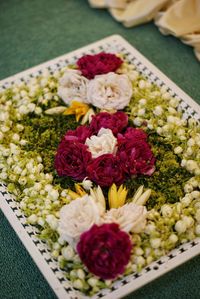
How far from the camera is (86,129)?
1.24m

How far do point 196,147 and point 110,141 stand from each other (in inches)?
9.3

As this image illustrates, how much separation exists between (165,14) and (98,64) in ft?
1.40

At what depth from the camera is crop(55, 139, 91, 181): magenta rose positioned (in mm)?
1142

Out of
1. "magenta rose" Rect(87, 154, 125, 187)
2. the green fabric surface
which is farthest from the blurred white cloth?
"magenta rose" Rect(87, 154, 125, 187)

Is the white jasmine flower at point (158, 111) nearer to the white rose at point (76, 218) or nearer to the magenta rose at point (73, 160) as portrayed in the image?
the magenta rose at point (73, 160)

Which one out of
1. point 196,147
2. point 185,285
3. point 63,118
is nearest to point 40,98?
point 63,118

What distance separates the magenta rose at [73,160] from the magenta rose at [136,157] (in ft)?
0.31

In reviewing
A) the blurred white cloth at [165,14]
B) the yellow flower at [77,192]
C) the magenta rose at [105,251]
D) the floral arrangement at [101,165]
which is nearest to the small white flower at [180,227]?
the floral arrangement at [101,165]

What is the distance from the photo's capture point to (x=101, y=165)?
3.71 feet

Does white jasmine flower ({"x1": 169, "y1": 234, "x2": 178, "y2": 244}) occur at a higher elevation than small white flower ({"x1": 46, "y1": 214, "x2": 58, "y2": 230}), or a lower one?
lower

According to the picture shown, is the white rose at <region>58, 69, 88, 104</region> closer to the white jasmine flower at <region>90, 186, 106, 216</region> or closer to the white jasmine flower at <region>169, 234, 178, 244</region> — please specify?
the white jasmine flower at <region>90, 186, 106, 216</region>

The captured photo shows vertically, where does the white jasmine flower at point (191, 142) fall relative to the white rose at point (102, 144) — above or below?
below

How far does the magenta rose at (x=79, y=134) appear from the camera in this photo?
1.22 metres

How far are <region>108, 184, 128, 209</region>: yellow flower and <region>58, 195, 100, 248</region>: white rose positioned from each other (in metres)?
0.08
